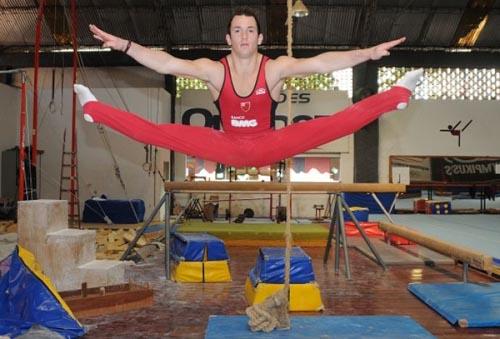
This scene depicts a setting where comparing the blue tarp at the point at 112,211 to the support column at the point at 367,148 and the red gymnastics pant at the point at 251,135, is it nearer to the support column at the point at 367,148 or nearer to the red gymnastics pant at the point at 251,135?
the support column at the point at 367,148

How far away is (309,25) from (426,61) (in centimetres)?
354

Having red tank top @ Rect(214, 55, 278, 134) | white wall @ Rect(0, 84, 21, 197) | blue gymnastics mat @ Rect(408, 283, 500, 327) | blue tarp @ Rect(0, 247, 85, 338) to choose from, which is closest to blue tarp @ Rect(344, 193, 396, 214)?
blue gymnastics mat @ Rect(408, 283, 500, 327)

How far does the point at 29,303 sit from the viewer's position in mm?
3750

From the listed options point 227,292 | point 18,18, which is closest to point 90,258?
point 227,292

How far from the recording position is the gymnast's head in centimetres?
290

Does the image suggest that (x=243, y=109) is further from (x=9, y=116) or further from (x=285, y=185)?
(x=9, y=116)


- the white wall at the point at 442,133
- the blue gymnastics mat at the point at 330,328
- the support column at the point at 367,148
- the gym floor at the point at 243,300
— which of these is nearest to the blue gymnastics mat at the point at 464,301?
the gym floor at the point at 243,300

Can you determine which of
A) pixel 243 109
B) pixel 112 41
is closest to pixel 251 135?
pixel 243 109

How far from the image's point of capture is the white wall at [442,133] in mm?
13320

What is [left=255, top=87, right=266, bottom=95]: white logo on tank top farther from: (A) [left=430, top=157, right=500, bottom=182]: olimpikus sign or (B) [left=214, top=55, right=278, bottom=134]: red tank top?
(A) [left=430, top=157, right=500, bottom=182]: olimpikus sign

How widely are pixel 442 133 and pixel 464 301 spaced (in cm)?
986

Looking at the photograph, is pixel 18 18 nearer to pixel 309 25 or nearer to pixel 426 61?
pixel 309 25

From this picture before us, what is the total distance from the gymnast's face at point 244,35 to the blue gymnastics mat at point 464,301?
9.38 ft

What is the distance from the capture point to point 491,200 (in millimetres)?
14602
